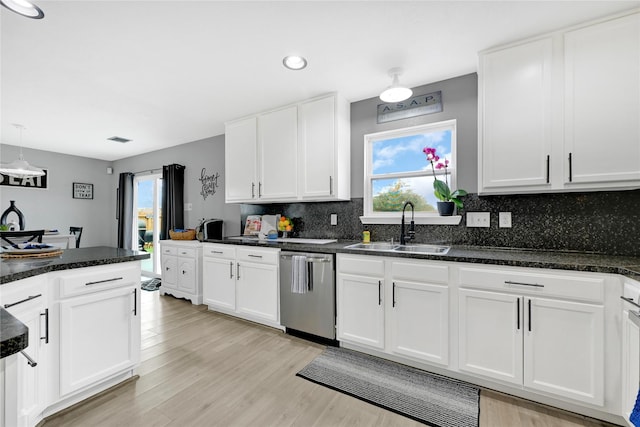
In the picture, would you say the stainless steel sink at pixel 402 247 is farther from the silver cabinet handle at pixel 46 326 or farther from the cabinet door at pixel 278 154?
the silver cabinet handle at pixel 46 326

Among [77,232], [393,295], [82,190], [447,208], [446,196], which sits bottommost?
[393,295]

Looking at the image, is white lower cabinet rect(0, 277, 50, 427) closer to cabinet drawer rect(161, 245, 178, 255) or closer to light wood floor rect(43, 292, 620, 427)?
light wood floor rect(43, 292, 620, 427)

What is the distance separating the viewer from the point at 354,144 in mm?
3125

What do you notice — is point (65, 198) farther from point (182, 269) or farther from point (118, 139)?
point (182, 269)

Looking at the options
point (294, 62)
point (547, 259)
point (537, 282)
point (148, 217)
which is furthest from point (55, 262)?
point (148, 217)

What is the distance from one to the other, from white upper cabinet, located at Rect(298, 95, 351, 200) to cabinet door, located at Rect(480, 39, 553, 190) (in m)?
1.30

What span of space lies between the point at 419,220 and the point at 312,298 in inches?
50.3

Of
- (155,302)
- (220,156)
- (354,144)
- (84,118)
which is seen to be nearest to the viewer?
(354,144)

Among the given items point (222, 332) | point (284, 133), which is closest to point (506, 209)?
point (284, 133)

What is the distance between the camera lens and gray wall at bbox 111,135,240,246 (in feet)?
14.4

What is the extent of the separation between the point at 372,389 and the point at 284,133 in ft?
8.60

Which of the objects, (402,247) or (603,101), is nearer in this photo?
(603,101)

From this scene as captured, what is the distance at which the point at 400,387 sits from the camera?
1.99 meters

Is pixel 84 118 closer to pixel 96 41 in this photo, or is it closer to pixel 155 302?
pixel 96 41
